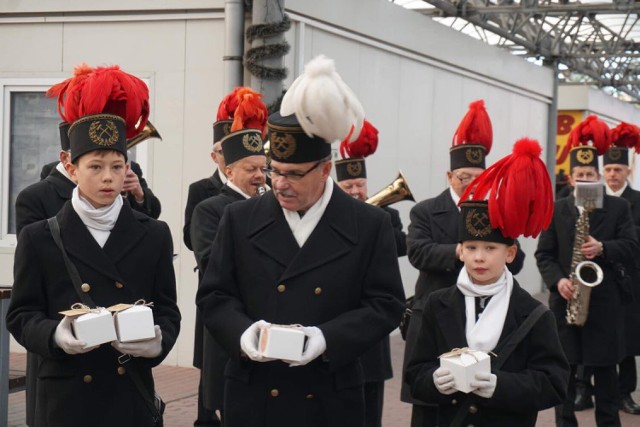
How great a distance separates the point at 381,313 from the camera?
4500 mm

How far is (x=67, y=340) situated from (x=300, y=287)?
0.90 m

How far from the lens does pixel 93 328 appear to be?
434cm

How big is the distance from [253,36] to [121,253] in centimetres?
623

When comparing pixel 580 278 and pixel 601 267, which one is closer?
Answer: pixel 580 278

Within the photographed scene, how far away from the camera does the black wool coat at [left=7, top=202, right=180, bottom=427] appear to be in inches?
182

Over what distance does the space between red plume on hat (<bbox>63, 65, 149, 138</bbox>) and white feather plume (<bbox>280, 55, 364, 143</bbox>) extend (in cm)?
92

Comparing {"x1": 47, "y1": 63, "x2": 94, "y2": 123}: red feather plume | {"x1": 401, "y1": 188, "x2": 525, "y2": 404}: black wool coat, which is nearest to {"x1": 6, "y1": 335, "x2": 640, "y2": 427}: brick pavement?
{"x1": 401, "y1": 188, "x2": 525, "y2": 404}: black wool coat

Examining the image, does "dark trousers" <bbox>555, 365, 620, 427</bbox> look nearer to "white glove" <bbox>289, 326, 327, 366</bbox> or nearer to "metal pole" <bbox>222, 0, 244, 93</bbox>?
"white glove" <bbox>289, 326, 327, 366</bbox>

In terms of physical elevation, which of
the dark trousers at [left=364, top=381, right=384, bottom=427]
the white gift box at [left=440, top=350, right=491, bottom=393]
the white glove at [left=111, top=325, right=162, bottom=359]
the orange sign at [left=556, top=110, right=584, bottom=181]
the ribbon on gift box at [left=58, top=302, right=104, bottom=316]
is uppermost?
→ the orange sign at [left=556, top=110, right=584, bottom=181]

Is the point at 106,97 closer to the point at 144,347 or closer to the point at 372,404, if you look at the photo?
the point at 144,347

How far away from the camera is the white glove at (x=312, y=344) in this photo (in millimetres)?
4254

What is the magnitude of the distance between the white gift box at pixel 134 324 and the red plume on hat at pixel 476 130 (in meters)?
3.84

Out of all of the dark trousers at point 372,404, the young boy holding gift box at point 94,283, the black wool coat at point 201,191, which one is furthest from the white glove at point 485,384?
the black wool coat at point 201,191

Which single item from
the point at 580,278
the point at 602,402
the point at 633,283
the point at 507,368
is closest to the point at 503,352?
the point at 507,368
